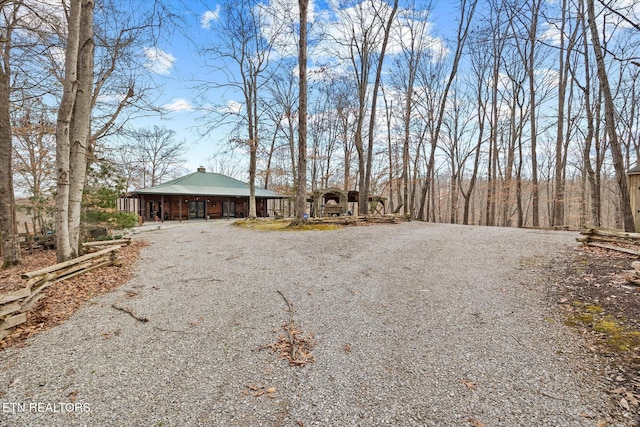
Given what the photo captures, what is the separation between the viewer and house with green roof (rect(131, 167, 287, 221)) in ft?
69.1

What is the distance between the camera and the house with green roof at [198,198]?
21.0 metres

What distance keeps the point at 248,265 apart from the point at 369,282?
266cm

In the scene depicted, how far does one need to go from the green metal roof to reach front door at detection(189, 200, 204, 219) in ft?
4.35

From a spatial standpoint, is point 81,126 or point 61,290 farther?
point 81,126

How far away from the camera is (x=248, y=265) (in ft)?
19.3

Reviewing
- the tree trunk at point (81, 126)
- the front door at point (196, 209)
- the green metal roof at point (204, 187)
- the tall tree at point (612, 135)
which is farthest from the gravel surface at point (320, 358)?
the front door at point (196, 209)

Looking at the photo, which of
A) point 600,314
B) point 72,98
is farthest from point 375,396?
point 72,98

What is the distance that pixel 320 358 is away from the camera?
2684 mm

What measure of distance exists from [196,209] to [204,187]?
2.01 meters

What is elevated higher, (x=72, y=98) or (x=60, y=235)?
(x=72, y=98)

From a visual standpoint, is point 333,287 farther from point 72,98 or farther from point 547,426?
point 72,98

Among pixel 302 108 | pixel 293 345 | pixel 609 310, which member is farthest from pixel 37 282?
pixel 302 108

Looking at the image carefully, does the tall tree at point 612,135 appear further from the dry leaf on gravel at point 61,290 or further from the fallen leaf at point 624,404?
the dry leaf on gravel at point 61,290

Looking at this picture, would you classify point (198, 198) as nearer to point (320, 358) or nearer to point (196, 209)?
point (196, 209)
